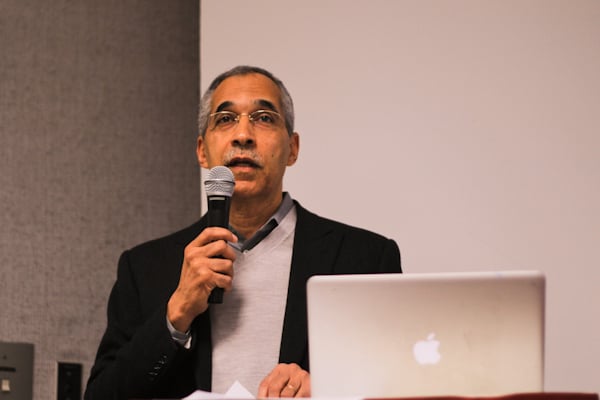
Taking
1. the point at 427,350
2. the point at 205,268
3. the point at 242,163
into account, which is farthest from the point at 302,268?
the point at 427,350

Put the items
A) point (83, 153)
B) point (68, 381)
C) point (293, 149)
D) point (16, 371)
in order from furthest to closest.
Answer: point (83, 153) < point (68, 381) < point (16, 371) < point (293, 149)

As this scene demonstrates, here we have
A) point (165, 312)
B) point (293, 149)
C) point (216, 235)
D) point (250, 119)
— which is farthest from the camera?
point (293, 149)

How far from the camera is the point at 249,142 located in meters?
2.54

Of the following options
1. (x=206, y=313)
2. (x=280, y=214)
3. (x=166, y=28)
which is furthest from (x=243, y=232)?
(x=166, y=28)

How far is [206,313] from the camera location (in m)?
2.39

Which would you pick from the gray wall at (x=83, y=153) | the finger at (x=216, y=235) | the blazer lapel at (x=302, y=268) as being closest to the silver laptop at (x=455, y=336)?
the finger at (x=216, y=235)

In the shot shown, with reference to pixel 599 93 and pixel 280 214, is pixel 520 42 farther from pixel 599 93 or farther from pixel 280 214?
pixel 280 214

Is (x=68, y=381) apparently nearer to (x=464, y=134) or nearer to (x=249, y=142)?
(x=249, y=142)

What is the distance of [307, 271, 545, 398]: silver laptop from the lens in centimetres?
155

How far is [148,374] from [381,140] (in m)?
1.17

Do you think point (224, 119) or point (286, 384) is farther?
point (224, 119)

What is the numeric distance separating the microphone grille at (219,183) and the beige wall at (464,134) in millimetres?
891

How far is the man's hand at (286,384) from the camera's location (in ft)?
6.43

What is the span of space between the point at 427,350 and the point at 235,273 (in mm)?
1016
